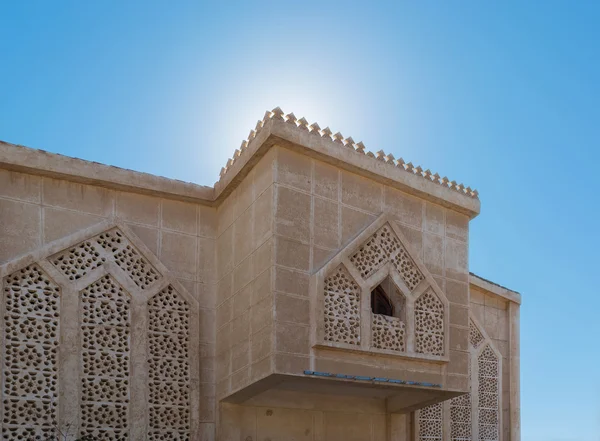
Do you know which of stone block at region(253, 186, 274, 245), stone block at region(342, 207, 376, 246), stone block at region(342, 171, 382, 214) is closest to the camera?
stone block at region(253, 186, 274, 245)

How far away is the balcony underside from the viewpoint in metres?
9.60

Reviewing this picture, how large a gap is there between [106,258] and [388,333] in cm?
363

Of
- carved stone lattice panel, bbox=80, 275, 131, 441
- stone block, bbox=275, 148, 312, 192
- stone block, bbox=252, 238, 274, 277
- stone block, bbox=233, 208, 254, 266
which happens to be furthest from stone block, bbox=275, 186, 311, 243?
carved stone lattice panel, bbox=80, 275, 131, 441

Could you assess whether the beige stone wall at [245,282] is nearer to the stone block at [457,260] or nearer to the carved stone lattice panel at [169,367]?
the carved stone lattice panel at [169,367]

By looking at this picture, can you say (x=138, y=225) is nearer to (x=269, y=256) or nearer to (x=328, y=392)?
(x=269, y=256)

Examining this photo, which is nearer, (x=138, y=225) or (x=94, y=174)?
(x=94, y=174)

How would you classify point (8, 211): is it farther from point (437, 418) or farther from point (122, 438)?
point (437, 418)

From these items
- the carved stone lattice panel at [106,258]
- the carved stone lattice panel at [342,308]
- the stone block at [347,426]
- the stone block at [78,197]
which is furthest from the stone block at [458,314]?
the stone block at [78,197]

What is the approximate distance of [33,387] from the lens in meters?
9.12

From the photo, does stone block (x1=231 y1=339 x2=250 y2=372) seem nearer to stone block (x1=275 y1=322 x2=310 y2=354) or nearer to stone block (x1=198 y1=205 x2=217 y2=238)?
stone block (x1=275 y1=322 x2=310 y2=354)

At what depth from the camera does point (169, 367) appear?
1015 centimetres

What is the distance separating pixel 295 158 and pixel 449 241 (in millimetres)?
2763

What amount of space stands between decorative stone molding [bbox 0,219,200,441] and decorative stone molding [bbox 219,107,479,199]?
180 centimetres

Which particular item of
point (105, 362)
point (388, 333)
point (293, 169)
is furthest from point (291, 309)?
point (105, 362)
